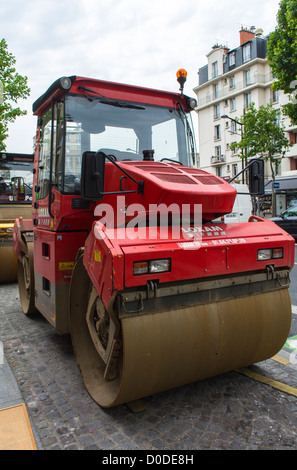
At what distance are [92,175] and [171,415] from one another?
2.08 m

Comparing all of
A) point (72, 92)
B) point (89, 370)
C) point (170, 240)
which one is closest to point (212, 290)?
point (170, 240)

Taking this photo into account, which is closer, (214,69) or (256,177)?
(256,177)

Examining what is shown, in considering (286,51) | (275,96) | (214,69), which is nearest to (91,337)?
(286,51)

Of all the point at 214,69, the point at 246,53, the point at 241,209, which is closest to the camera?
the point at 241,209

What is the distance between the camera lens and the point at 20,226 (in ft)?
20.2

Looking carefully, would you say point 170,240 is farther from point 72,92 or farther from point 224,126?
point 224,126

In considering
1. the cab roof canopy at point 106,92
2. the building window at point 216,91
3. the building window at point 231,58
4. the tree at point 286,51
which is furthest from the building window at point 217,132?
the cab roof canopy at point 106,92

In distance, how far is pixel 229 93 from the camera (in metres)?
47.0

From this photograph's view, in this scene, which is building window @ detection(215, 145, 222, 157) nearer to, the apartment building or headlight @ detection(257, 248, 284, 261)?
the apartment building

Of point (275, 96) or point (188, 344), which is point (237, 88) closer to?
point (275, 96)

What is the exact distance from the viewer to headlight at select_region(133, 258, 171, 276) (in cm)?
273

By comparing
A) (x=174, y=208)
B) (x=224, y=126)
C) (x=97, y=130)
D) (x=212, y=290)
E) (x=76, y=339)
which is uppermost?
(x=224, y=126)

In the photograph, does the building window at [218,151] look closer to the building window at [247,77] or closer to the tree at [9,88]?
the building window at [247,77]

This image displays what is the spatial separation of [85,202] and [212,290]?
1.70 metres
